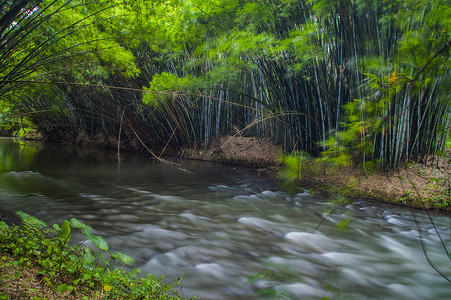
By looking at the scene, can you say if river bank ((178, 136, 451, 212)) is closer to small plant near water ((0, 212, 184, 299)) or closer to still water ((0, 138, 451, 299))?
still water ((0, 138, 451, 299))

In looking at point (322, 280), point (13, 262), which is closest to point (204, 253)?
point (322, 280)

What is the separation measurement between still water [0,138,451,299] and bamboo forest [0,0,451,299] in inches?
0.6

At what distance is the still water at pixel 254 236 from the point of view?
166cm

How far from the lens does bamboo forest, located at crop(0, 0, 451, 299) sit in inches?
63.7

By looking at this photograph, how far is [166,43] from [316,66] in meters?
3.77

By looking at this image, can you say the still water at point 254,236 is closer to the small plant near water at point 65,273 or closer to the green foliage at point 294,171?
the small plant near water at point 65,273

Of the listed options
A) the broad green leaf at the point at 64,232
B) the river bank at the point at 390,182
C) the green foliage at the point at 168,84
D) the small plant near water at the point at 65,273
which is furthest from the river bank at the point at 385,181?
the broad green leaf at the point at 64,232

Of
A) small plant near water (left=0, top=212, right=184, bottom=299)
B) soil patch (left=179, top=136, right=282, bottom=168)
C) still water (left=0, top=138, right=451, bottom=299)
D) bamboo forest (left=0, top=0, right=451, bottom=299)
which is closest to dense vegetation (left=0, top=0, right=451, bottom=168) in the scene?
bamboo forest (left=0, top=0, right=451, bottom=299)

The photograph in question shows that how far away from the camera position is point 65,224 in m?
1.29

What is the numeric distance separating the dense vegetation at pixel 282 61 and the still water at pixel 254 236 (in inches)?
33.4

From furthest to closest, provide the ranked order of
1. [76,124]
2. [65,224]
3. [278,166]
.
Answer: [76,124] → [278,166] → [65,224]

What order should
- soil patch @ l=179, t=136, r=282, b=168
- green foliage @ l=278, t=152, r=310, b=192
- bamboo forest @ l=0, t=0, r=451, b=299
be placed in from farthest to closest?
1. soil patch @ l=179, t=136, r=282, b=168
2. green foliage @ l=278, t=152, r=310, b=192
3. bamboo forest @ l=0, t=0, r=451, b=299

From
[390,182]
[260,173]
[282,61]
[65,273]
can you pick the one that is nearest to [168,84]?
[282,61]

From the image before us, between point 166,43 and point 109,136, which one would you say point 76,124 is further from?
point 166,43
